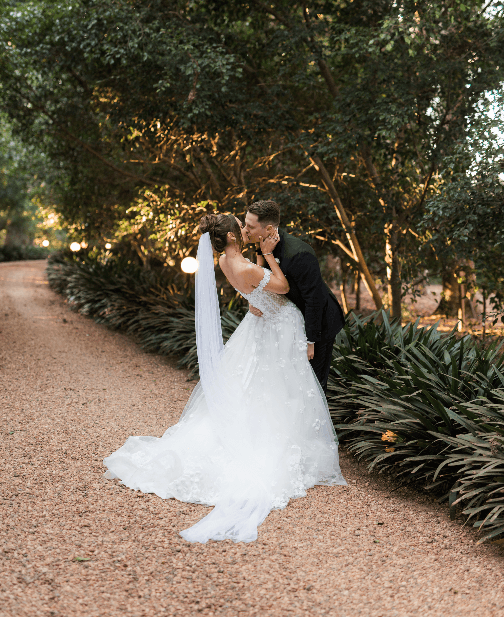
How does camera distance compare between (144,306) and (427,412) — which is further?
(144,306)

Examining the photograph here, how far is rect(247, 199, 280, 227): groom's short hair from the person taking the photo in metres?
3.36

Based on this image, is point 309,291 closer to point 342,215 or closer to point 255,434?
point 255,434

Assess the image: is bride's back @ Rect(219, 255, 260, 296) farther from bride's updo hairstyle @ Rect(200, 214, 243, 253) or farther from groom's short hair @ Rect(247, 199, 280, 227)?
groom's short hair @ Rect(247, 199, 280, 227)

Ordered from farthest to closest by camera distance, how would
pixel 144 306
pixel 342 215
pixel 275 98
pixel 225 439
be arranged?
pixel 144 306, pixel 342 215, pixel 275 98, pixel 225 439

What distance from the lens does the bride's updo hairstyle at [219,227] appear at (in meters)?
3.43

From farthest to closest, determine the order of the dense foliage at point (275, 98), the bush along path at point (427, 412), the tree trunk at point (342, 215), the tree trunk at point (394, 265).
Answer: the tree trunk at point (342, 215)
the tree trunk at point (394, 265)
the dense foliage at point (275, 98)
the bush along path at point (427, 412)

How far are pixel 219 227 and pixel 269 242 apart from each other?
351 millimetres

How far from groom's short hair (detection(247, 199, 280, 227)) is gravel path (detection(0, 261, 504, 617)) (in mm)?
1872

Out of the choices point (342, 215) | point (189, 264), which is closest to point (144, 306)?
point (189, 264)

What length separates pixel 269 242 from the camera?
11.3 feet

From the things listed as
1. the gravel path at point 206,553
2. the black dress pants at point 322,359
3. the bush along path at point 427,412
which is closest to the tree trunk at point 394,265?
the bush along path at point 427,412

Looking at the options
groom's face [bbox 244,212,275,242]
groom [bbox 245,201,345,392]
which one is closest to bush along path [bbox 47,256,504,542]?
groom [bbox 245,201,345,392]

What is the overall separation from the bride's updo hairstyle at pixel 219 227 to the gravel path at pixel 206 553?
68.5 inches

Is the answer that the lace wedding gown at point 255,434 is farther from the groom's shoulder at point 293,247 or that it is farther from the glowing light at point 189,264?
the glowing light at point 189,264
